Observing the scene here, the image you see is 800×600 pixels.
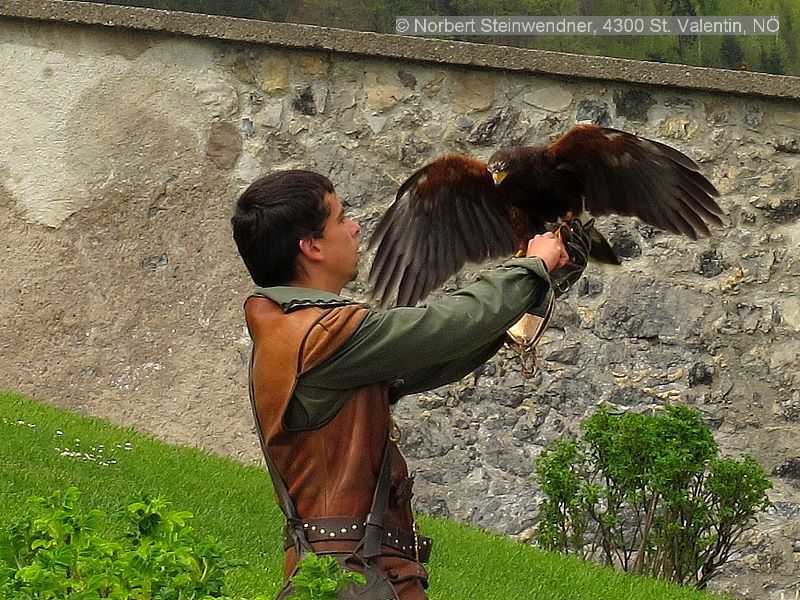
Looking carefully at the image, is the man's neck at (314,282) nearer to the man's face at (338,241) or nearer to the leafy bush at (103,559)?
the man's face at (338,241)

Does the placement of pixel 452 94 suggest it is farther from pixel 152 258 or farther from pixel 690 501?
pixel 690 501

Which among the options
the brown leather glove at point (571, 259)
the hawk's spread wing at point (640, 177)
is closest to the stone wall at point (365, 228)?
the hawk's spread wing at point (640, 177)

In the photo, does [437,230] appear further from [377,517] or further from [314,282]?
[377,517]

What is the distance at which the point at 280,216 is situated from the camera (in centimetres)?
264

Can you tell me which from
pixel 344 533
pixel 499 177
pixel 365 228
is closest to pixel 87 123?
pixel 365 228

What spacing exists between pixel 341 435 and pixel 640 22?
7136 millimetres

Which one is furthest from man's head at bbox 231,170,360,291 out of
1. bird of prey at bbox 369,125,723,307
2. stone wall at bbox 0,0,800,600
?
stone wall at bbox 0,0,800,600

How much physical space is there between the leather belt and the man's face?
1.54ft

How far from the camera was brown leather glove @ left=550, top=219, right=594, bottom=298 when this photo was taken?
283 cm

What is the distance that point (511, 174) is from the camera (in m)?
4.11

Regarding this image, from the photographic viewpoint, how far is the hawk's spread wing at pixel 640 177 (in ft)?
13.8

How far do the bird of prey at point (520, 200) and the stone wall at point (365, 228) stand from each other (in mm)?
2581

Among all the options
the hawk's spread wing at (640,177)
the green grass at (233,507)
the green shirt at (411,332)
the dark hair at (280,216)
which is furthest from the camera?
the green grass at (233,507)

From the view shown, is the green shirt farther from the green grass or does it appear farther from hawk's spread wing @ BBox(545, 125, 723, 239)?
the green grass
